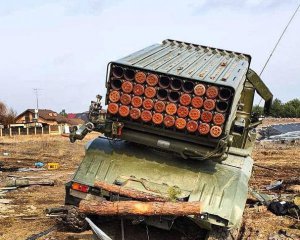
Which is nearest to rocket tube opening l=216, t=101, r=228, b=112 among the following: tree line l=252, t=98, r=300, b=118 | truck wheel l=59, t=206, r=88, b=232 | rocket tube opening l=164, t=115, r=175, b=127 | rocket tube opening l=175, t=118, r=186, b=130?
rocket tube opening l=175, t=118, r=186, b=130

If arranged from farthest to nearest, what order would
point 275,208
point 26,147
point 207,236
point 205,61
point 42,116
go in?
1. point 42,116
2. point 26,147
3. point 275,208
4. point 205,61
5. point 207,236

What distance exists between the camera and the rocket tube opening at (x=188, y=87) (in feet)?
20.8

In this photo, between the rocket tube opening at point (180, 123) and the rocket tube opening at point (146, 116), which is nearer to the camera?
the rocket tube opening at point (180, 123)

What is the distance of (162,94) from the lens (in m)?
6.47

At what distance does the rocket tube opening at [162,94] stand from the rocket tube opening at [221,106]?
2.35ft

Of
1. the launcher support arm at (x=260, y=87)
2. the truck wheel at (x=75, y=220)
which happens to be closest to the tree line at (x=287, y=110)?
the launcher support arm at (x=260, y=87)

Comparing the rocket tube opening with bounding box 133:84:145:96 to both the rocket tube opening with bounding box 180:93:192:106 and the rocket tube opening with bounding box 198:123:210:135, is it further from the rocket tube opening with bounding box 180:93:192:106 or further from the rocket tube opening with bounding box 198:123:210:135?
the rocket tube opening with bounding box 198:123:210:135

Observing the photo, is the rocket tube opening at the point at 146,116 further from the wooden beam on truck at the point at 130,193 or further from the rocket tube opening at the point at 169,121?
the wooden beam on truck at the point at 130,193

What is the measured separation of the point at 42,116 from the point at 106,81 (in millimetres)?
53519

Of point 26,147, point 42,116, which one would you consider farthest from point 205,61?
point 42,116

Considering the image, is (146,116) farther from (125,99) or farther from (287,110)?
(287,110)

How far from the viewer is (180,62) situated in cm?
711

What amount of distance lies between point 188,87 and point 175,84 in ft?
0.60

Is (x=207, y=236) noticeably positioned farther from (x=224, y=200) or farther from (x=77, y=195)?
(x=77, y=195)
